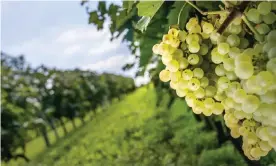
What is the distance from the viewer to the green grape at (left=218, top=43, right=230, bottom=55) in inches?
21.8

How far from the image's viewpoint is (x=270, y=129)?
551mm

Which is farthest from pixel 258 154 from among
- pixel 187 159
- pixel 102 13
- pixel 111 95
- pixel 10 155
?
pixel 111 95

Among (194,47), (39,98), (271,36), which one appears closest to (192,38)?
(194,47)

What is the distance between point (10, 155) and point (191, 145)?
10531 millimetres

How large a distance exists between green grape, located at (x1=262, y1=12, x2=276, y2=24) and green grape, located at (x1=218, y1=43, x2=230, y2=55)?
55 millimetres

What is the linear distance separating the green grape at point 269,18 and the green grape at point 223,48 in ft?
0.18

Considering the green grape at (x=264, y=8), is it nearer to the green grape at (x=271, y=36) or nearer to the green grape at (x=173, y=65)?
the green grape at (x=271, y=36)

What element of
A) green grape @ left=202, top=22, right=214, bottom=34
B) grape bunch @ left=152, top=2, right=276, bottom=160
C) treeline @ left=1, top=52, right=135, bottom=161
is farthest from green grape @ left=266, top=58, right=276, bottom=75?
treeline @ left=1, top=52, right=135, bottom=161

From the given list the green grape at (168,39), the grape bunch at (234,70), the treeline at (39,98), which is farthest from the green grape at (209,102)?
the treeline at (39,98)

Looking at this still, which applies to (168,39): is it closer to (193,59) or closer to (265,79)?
(193,59)

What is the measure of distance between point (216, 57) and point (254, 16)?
8 cm

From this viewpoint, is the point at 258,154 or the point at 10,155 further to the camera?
the point at 10,155

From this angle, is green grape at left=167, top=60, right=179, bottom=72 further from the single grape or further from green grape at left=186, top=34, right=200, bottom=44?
the single grape

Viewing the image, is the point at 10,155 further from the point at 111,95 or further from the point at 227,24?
the point at 111,95
